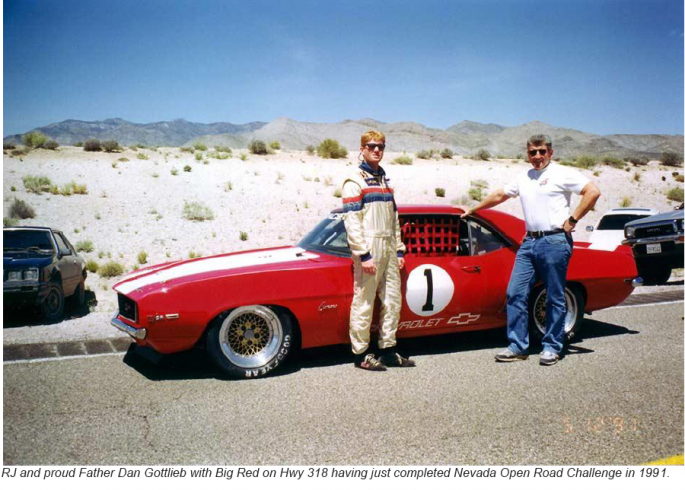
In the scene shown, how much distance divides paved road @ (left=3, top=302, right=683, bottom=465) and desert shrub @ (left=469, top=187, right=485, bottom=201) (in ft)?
63.3

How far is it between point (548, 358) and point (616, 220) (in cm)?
878

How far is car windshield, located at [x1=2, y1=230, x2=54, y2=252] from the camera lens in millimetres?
7754

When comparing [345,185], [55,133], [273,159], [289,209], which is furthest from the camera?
[55,133]

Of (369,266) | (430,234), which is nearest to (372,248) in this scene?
(369,266)

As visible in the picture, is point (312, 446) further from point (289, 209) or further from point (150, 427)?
point (289, 209)

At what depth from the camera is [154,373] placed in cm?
501

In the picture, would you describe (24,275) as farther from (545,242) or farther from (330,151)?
(330,151)

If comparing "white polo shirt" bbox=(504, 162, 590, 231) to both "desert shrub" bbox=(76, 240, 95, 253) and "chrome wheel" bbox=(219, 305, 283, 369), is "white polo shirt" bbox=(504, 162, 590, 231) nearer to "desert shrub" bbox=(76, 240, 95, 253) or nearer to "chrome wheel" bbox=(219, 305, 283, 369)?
"chrome wheel" bbox=(219, 305, 283, 369)

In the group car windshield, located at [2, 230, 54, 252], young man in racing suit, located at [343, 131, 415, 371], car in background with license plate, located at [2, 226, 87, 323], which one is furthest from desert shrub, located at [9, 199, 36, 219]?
young man in racing suit, located at [343, 131, 415, 371]

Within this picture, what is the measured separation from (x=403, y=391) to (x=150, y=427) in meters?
1.88

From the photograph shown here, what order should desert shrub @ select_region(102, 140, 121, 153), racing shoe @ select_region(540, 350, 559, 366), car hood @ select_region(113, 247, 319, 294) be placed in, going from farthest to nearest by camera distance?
1. desert shrub @ select_region(102, 140, 121, 153)
2. racing shoe @ select_region(540, 350, 559, 366)
3. car hood @ select_region(113, 247, 319, 294)

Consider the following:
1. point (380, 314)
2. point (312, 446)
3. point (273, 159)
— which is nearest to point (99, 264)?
point (380, 314)

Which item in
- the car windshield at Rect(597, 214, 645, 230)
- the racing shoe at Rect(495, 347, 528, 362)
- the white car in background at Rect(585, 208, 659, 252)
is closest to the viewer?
the racing shoe at Rect(495, 347, 528, 362)

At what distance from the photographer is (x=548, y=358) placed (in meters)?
5.17
